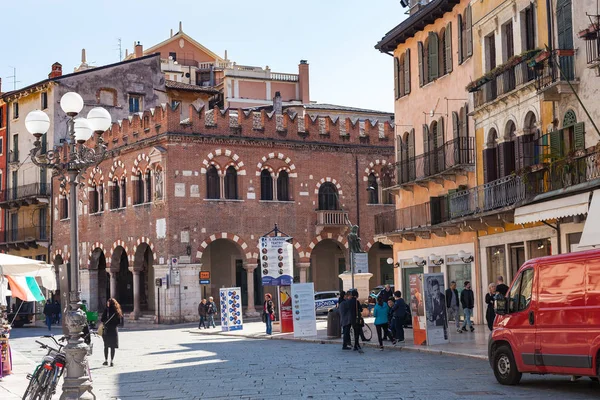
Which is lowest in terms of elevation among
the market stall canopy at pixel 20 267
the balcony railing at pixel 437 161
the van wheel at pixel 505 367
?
the van wheel at pixel 505 367

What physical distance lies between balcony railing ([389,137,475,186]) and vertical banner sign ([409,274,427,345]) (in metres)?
7.99

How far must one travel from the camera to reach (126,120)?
5044 centimetres

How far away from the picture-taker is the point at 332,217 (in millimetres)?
50562

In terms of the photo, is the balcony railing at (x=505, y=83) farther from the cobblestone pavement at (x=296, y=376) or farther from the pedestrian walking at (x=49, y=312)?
the pedestrian walking at (x=49, y=312)

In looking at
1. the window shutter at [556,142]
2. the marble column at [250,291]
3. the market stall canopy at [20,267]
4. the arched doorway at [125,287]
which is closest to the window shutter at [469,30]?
the window shutter at [556,142]

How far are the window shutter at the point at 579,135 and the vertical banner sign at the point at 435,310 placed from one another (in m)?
4.69

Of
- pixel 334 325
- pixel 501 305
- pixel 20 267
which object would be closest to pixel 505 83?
pixel 334 325

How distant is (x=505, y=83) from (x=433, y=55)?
707 cm

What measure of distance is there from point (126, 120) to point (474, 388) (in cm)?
3803

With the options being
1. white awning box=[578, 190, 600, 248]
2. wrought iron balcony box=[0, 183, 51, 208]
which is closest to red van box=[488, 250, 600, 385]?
white awning box=[578, 190, 600, 248]

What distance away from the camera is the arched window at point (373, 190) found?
52.3 metres

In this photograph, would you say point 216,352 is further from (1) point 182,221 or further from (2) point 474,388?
(1) point 182,221

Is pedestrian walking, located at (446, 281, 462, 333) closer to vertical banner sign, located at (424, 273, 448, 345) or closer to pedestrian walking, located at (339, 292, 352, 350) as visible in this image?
vertical banner sign, located at (424, 273, 448, 345)

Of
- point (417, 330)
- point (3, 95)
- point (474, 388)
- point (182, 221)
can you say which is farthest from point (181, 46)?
point (474, 388)
